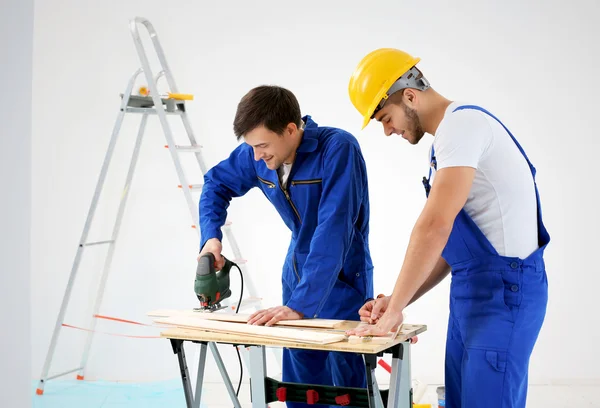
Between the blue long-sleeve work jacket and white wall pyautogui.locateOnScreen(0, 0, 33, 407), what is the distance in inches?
32.6

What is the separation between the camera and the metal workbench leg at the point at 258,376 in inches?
88.8

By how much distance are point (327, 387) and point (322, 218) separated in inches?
21.4

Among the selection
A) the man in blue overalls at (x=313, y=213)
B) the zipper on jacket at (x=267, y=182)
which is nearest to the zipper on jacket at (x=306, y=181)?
the man in blue overalls at (x=313, y=213)

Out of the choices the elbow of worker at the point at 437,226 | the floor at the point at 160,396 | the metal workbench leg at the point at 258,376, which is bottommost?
the floor at the point at 160,396

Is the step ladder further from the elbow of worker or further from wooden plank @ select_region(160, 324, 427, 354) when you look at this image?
the elbow of worker

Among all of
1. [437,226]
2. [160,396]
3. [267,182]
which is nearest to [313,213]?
[267,182]

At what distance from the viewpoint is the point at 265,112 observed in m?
2.41

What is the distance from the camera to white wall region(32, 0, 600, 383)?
14.1 ft

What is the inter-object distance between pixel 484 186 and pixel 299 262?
0.86 m

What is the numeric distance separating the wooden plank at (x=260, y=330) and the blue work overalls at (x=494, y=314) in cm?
36

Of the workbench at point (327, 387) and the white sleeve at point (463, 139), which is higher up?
the white sleeve at point (463, 139)

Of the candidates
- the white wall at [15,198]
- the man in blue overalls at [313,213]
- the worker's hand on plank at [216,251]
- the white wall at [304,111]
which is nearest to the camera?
the white wall at [15,198]

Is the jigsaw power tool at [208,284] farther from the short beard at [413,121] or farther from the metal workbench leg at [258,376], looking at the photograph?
the short beard at [413,121]

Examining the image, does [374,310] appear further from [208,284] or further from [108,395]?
[108,395]
